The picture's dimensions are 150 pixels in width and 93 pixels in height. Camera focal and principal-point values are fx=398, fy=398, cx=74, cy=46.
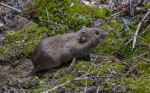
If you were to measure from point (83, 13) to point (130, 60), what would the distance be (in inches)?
73.9

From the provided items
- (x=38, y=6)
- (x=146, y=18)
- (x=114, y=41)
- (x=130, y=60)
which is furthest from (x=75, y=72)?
(x=38, y=6)

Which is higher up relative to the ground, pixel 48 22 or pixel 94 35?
pixel 48 22

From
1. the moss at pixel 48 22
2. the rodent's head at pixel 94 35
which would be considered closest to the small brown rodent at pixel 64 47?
the rodent's head at pixel 94 35

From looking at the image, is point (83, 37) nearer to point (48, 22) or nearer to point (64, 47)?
point (64, 47)

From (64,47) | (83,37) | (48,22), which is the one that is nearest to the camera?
(64,47)

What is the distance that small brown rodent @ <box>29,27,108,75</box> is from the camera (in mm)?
6727

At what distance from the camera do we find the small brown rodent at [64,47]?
6.73 meters

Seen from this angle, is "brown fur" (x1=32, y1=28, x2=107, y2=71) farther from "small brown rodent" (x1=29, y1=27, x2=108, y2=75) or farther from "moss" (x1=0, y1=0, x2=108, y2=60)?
"moss" (x1=0, y1=0, x2=108, y2=60)

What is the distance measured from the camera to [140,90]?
551 centimetres

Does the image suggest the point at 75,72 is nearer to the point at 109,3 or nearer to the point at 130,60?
the point at 130,60

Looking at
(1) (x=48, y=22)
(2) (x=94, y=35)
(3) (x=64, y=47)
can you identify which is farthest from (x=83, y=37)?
(1) (x=48, y=22)

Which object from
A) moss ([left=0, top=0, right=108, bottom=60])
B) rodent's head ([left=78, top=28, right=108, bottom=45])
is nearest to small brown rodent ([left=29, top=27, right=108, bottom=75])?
rodent's head ([left=78, top=28, right=108, bottom=45])

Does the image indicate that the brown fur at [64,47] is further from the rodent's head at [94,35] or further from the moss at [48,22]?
the moss at [48,22]

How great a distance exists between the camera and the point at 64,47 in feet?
22.9
